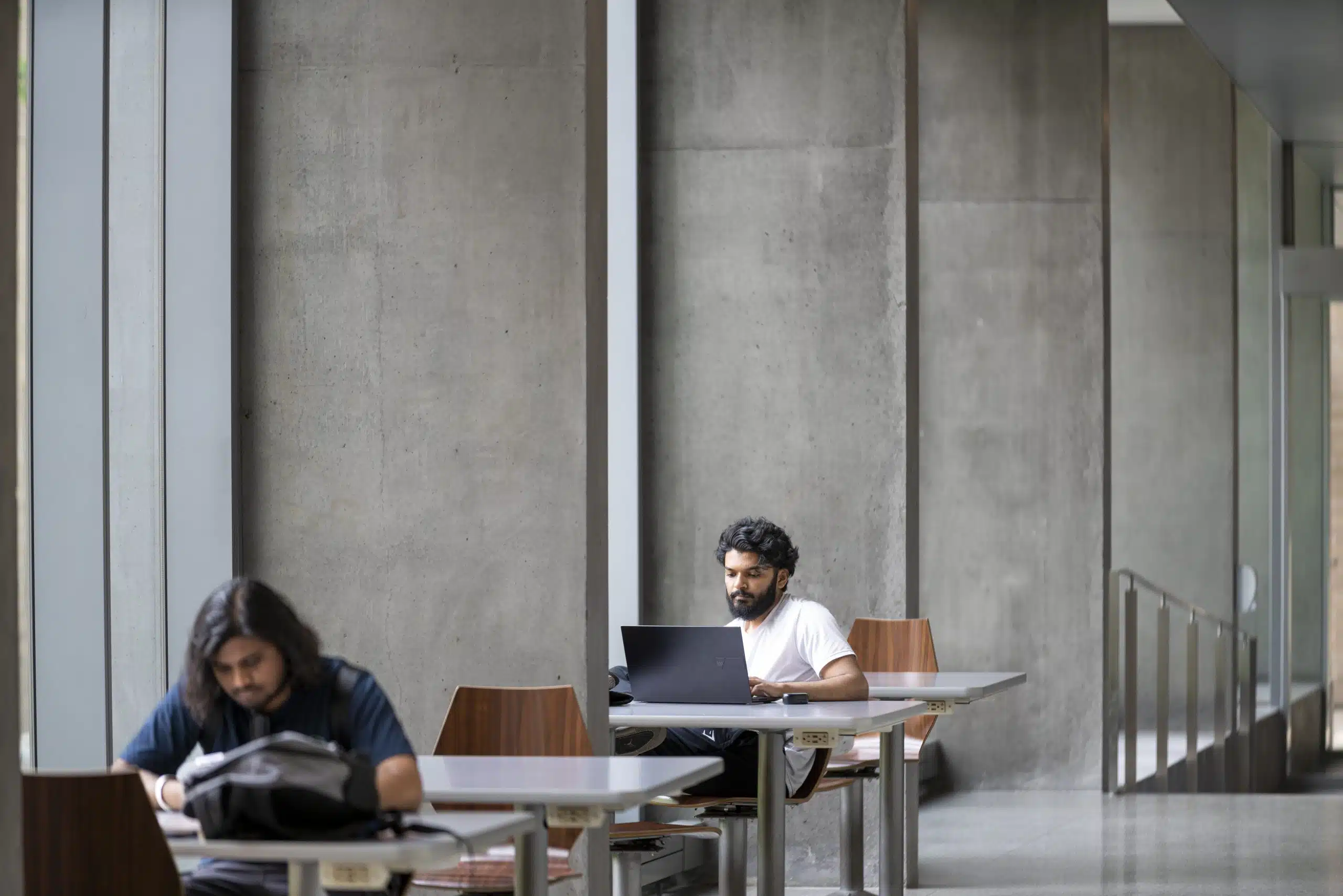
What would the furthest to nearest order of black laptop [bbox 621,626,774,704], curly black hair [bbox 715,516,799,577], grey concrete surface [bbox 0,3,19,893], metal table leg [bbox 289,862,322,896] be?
curly black hair [bbox 715,516,799,577] → black laptop [bbox 621,626,774,704] → metal table leg [bbox 289,862,322,896] → grey concrete surface [bbox 0,3,19,893]

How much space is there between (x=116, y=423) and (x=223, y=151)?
27.0 inches

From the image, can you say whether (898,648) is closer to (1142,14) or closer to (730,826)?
(730,826)

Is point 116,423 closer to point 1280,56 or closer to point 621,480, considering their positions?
point 621,480

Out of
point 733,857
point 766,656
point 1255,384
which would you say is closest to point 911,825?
point 766,656

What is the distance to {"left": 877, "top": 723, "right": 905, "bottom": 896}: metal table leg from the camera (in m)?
5.43

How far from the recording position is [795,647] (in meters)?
5.20

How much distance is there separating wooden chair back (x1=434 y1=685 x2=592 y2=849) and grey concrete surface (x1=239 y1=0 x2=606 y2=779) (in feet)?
1.51

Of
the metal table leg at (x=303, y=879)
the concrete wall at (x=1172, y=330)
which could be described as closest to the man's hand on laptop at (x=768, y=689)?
the metal table leg at (x=303, y=879)

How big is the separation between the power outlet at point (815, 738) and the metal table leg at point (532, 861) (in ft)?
4.22

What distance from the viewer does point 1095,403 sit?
341 inches

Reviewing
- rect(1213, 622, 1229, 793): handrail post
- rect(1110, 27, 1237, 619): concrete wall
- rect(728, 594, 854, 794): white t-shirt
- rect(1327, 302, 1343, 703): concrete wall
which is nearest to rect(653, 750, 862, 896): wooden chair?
rect(728, 594, 854, 794): white t-shirt

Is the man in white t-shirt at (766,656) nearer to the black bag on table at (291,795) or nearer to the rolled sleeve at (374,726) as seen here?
the rolled sleeve at (374,726)

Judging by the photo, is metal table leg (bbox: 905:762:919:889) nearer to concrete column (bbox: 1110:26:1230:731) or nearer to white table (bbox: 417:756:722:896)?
white table (bbox: 417:756:722:896)

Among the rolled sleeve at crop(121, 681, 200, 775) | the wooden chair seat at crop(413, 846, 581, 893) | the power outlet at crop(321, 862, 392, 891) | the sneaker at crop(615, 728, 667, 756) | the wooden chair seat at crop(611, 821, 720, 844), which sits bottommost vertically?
the wooden chair seat at crop(611, 821, 720, 844)
